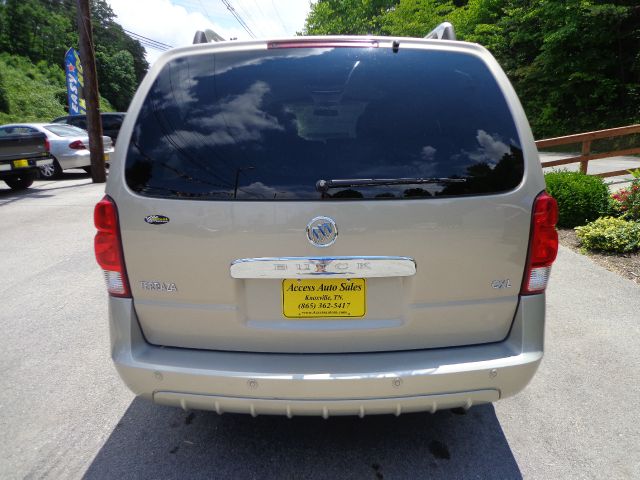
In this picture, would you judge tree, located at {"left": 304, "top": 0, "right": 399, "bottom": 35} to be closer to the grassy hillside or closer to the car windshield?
the grassy hillside

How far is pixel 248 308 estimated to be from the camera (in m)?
2.08

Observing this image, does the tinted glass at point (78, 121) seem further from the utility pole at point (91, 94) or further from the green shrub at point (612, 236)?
the green shrub at point (612, 236)

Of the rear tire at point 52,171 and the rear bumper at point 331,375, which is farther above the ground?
the rear bumper at point 331,375

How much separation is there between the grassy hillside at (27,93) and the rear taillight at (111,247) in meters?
41.2

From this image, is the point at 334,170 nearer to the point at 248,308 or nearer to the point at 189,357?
the point at 248,308

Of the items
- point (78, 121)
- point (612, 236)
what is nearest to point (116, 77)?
point (78, 121)

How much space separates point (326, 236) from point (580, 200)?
20.6 ft

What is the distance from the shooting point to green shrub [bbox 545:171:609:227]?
22.9ft

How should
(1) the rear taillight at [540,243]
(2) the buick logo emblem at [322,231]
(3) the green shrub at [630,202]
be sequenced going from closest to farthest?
(2) the buick logo emblem at [322,231], (1) the rear taillight at [540,243], (3) the green shrub at [630,202]

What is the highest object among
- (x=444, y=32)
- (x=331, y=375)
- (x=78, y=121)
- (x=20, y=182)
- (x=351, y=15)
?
(x=351, y=15)

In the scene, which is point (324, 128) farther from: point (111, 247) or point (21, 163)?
point (21, 163)

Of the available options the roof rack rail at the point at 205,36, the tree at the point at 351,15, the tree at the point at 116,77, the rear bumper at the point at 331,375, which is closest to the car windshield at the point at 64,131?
the roof rack rail at the point at 205,36

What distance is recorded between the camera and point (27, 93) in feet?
140

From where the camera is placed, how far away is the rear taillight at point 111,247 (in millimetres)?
2102
